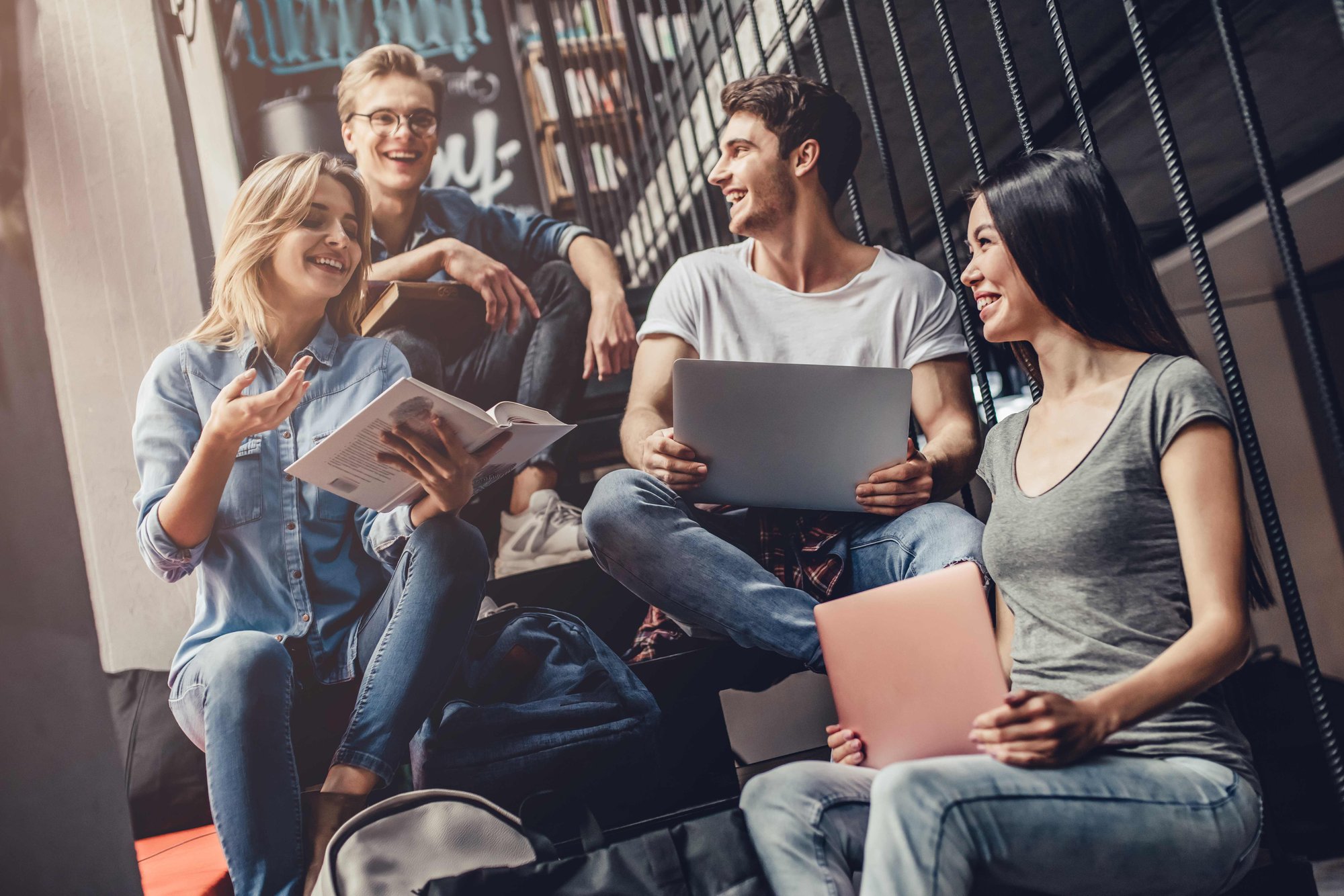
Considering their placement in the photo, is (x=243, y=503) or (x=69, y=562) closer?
(x=69, y=562)

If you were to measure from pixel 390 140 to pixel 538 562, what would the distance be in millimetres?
909

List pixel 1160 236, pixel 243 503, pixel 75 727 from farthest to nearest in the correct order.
→ pixel 1160 236 < pixel 243 503 < pixel 75 727

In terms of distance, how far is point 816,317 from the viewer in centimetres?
176

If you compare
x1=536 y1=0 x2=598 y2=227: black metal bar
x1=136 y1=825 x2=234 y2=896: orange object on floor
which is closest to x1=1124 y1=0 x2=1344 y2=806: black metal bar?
x1=536 y1=0 x2=598 y2=227: black metal bar

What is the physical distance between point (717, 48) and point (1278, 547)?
165cm

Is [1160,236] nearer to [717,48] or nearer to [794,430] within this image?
[717,48]

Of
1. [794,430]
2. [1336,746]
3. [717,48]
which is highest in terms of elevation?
[717,48]

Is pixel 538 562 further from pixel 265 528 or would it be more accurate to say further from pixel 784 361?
pixel 784 361

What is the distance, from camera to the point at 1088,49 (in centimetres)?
210

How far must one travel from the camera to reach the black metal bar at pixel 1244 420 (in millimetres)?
1201

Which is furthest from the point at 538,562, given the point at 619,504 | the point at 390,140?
the point at 390,140

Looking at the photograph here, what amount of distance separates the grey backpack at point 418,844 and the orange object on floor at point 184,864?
0.50ft

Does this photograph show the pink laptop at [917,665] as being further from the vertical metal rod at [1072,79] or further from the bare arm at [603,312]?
the bare arm at [603,312]

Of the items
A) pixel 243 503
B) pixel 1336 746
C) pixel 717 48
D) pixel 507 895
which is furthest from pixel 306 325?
pixel 1336 746
